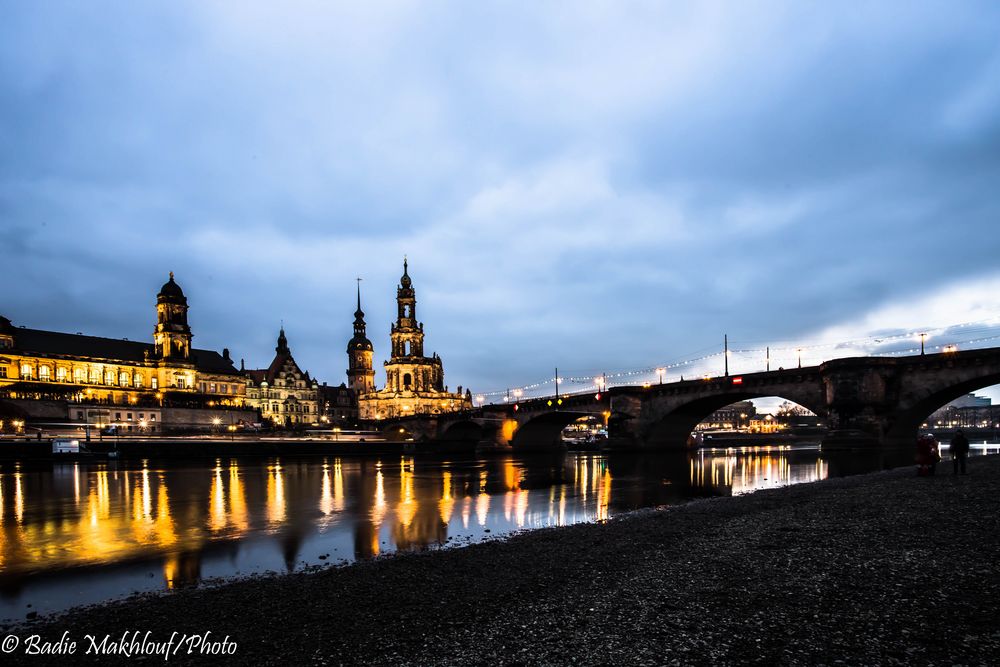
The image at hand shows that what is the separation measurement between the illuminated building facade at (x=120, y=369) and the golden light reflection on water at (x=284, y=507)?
9226 cm

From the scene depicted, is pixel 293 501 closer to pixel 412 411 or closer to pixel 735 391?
pixel 735 391

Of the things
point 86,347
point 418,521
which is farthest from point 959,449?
point 86,347

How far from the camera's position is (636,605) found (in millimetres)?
9938

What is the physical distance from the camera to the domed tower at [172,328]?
490ft

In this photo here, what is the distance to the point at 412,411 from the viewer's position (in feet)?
619

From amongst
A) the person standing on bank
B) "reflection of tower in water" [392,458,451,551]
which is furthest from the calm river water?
the person standing on bank

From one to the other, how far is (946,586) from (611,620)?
569cm

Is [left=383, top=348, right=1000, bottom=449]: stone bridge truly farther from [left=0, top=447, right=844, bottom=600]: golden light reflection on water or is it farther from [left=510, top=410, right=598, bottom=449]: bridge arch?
[left=0, top=447, right=844, bottom=600]: golden light reflection on water

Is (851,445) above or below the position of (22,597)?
below

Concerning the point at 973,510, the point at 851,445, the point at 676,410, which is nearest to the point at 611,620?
the point at 973,510

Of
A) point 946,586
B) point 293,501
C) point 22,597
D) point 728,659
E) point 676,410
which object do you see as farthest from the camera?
point 676,410

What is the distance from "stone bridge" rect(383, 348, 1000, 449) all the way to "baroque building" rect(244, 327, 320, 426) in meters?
100.0

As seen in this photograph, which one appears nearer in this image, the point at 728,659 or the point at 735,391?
the point at 728,659

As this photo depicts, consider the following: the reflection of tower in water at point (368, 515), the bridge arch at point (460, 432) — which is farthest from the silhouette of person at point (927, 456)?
the bridge arch at point (460, 432)
